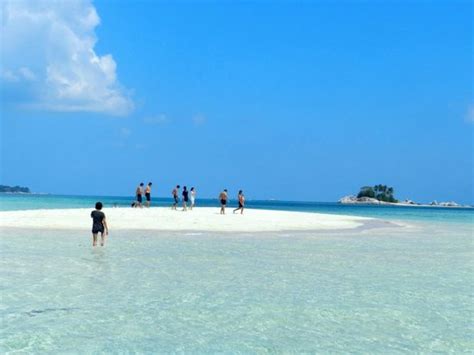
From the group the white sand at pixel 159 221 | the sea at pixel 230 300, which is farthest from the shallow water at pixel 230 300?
the white sand at pixel 159 221

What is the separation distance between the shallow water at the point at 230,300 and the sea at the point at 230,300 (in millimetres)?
28

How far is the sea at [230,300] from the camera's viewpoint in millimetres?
9211

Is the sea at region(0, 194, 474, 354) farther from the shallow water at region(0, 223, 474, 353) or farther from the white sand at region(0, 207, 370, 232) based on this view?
the white sand at region(0, 207, 370, 232)

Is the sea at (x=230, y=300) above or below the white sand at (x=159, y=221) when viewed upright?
below

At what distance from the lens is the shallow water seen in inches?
365

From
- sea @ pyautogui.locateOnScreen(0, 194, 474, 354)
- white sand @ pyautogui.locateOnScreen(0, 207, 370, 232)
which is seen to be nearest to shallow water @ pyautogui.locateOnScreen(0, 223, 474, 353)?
sea @ pyautogui.locateOnScreen(0, 194, 474, 354)

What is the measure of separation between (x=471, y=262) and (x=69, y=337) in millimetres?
16202

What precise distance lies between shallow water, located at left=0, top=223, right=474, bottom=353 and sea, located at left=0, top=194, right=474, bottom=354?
0.03 meters

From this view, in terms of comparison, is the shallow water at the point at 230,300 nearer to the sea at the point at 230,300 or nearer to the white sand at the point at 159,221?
the sea at the point at 230,300

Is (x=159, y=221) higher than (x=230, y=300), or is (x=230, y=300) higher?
(x=159, y=221)

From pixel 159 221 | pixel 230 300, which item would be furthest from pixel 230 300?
pixel 159 221

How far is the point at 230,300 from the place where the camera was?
1232 centimetres

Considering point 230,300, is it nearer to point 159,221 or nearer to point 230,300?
point 230,300

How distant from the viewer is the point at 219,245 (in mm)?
23844
